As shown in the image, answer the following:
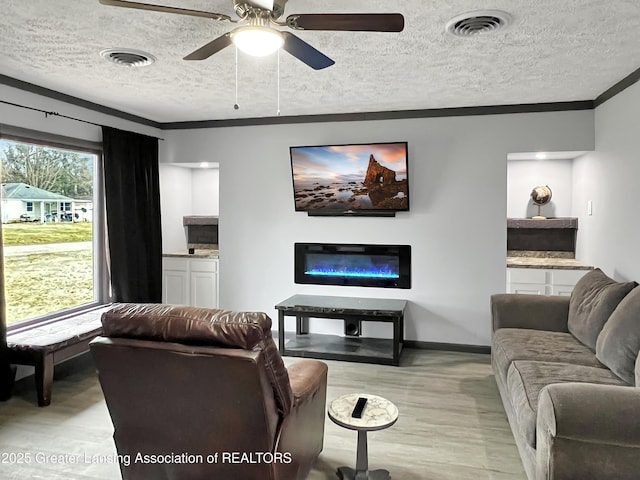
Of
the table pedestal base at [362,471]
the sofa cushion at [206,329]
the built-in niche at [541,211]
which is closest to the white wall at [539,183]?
the built-in niche at [541,211]

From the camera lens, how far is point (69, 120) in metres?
4.22

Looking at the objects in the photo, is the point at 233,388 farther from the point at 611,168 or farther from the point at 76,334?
the point at 611,168

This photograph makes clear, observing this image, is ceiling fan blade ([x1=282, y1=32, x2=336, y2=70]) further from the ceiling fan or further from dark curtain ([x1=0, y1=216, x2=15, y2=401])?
dark curtain ([x1=0, y1=216, x2=15, y2=401])

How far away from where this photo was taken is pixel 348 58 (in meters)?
3.10

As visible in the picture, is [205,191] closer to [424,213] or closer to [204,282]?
[204,282]

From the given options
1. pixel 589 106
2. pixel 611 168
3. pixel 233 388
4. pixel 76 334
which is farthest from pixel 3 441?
pixel 589 106

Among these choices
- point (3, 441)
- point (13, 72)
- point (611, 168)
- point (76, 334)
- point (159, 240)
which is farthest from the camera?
point (159, 240)

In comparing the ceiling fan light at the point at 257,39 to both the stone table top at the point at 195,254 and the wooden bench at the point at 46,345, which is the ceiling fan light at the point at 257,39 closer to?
the wooden bench at the point at 46,345

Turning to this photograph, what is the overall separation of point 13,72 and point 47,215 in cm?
127

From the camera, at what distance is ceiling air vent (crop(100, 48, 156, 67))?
116 inches

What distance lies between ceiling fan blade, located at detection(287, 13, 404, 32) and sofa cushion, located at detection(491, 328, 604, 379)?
7.11 ft

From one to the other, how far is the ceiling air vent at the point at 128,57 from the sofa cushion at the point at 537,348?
310 centimetres

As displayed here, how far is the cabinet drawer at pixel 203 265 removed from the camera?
215 inches

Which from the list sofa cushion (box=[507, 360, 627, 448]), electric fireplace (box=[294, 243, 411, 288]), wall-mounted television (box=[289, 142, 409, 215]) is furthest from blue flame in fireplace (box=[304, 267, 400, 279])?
sofa cushion (box=[507, 360, 627, 448])
